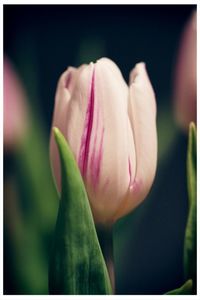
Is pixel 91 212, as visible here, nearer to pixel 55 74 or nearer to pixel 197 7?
pixel 55 74

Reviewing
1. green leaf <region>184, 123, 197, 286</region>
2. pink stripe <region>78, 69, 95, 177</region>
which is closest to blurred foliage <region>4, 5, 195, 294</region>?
green leaf <region>184, 123, 197, 286</region>

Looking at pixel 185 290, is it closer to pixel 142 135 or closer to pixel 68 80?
pixel 142 135

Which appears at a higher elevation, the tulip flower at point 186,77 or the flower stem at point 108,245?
the tulip flower at point 186,77

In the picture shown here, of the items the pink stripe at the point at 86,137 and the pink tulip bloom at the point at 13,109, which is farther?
the pink tulip bloom at the point at 13,109

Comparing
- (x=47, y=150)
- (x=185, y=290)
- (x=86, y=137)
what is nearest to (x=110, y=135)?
(x=86, y=137)

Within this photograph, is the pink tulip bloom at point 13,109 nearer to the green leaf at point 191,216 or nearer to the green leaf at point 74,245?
the green leaf at point 74,245

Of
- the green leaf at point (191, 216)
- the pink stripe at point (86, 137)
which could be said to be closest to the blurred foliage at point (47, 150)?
the green leaf at point (191, 216)

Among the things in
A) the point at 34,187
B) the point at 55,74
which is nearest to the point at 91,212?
the point at 34,187
